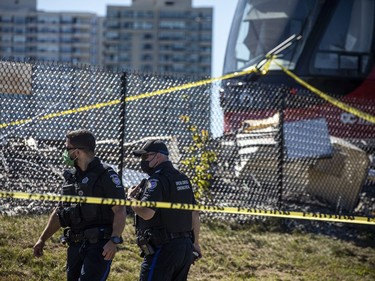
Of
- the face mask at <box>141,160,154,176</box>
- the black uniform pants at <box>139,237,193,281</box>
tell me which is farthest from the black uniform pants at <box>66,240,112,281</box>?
the face mask at <box>141,160,154,176</box>

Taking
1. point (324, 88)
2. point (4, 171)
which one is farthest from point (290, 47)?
point (4, 171)

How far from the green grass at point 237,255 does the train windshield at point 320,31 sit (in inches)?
168

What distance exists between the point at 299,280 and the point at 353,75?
6.06m

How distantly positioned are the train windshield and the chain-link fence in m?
2.34

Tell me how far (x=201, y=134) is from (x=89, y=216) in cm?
418

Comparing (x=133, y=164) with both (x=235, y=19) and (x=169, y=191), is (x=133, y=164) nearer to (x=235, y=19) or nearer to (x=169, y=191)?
(x=169, y=191)

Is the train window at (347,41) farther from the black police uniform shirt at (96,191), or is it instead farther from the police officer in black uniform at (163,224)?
the black police uniform shirt at (96,191)

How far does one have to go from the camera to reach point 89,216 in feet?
20.1

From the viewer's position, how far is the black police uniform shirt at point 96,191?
20.1 feet

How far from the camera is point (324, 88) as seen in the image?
1381 cm

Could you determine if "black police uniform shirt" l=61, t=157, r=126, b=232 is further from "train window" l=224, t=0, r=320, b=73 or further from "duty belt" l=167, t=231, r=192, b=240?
"train window" l=224, t=0, r=320, b=73

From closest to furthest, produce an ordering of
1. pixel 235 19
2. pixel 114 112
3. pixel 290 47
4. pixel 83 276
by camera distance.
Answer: pixel 83 276 → pixel 114 112 → pixel 290 47 → pixel 235 19

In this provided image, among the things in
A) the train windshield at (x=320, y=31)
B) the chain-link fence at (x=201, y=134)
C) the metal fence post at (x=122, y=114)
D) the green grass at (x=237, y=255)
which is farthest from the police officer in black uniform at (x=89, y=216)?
the train windshield at (x=320, y=31)

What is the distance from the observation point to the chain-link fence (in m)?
9.11
